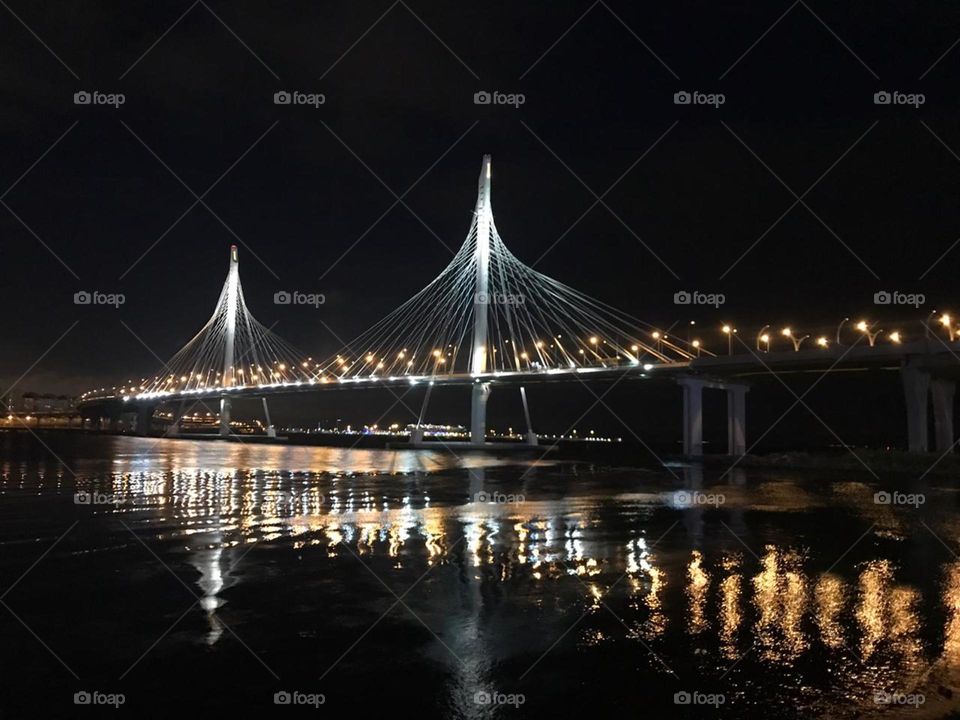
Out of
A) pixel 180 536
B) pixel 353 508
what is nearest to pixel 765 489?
pixel 353 508

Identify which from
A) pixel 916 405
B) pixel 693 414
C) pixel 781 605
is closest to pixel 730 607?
pixel 781 605

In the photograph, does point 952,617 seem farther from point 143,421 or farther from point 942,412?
point 143,421

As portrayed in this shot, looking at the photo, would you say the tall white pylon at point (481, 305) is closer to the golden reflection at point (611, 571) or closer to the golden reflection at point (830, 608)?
the golden reflection at point (611, 571)

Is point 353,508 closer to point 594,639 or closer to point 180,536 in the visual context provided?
point 180,536

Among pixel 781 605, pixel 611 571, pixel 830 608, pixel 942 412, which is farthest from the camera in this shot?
pixel 942 412

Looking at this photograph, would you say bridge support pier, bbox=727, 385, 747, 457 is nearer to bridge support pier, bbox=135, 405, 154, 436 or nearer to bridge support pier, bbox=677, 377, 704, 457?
bridge support pier, bbox=677, 377, 704, 457
